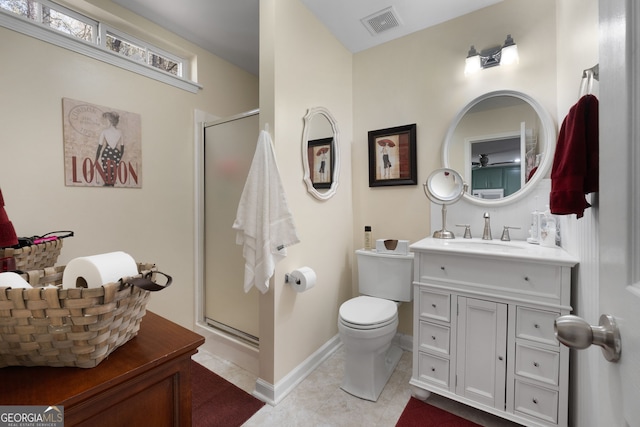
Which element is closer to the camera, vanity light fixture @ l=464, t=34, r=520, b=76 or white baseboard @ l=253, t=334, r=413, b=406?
white baseboard @ l=253, t=334, r=413, b=406

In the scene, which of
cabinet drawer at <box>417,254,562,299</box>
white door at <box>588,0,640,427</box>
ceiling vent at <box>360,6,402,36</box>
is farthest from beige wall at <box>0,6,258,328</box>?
white door at <box>588,0,640,427</box>

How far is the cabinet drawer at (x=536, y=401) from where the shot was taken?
1.32 meters

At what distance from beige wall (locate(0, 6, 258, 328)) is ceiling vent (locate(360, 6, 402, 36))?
1412mm

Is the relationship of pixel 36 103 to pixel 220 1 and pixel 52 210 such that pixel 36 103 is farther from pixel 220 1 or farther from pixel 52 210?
pixel 220 1

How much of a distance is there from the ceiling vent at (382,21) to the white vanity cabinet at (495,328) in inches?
67.2

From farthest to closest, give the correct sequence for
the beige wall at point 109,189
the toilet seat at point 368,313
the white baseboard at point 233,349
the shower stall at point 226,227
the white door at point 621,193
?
the shower stall at point 226,227
the white baseboard at point 233,349
the toilet seat at point 368,313
the beige wall at point 109,189
the white door at point 621,193

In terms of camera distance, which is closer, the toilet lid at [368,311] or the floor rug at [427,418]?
the floor rug at [427,418]

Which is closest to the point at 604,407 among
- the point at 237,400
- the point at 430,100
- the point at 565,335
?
the point at 565,335

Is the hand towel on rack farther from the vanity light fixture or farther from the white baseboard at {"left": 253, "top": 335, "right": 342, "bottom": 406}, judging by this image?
the white baseboard at {"left": 253, "top": 335, "right": 342, "bottom": 406}

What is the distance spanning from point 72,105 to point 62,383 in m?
1.92

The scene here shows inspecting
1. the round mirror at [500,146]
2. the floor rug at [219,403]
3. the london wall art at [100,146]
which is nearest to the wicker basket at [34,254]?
the london wall art at [100,146]

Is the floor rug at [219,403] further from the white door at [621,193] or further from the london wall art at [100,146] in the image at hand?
the white door at [621,193]

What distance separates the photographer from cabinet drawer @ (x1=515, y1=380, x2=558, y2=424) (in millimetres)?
1321

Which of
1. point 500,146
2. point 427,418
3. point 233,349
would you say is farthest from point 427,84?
point 233,349
